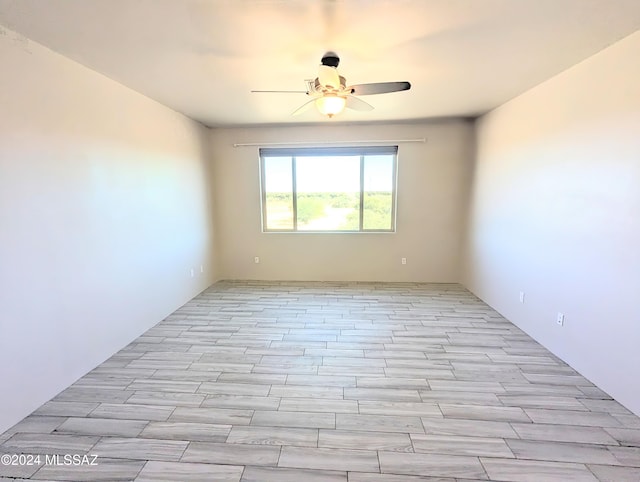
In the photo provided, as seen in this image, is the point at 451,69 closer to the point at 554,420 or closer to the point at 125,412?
the point at 554,420

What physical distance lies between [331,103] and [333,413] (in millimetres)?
2334

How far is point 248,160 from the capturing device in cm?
516

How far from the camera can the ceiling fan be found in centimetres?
231

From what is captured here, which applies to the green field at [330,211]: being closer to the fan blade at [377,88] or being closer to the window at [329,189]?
the window at [329,189]

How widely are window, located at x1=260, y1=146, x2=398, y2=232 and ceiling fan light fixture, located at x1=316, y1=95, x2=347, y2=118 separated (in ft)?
7.59

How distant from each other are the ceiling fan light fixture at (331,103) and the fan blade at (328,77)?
0.17m

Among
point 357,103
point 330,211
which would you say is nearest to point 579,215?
point 357,103

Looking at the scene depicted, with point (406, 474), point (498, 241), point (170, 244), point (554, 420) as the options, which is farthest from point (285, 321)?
point (498, 241)

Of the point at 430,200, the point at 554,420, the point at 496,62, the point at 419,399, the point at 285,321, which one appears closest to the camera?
the point at 554,420

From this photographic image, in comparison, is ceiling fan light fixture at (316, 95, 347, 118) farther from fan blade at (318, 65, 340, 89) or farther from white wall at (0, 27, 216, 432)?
white wall at (0, 27, 216, 432)

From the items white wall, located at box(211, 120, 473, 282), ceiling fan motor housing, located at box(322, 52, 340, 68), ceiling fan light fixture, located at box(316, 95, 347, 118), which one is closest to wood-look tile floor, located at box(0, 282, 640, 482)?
white wall, located at box(211, 120, 473, 282)

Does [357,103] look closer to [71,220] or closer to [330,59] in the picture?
[330,59]

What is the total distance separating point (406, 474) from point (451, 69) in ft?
9.56

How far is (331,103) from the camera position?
265 cm
